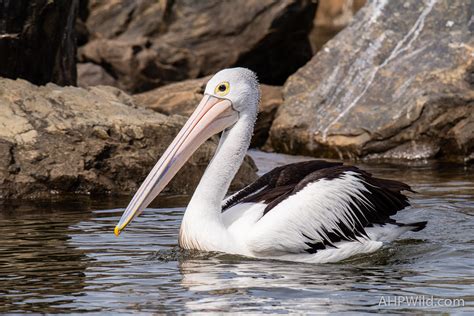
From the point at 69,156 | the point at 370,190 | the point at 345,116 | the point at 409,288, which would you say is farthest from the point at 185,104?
the point at 409,288

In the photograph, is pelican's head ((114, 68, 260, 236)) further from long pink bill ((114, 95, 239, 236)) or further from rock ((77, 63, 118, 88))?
rock ((77, 63, 118, 88))

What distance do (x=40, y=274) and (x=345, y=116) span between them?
689 cm

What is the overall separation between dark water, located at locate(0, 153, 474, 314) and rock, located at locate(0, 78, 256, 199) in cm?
60

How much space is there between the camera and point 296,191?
7.10 m

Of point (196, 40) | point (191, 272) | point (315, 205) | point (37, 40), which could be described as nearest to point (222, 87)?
point (315, 205)

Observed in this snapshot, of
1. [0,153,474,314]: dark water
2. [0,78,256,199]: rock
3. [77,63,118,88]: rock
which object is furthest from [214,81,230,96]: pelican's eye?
[77,63,118,88]: rock

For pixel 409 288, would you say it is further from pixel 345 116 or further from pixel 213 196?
pixel 345 116

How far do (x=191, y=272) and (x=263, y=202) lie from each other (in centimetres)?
83

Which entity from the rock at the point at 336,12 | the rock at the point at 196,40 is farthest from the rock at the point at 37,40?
the rock at the point at 336,12

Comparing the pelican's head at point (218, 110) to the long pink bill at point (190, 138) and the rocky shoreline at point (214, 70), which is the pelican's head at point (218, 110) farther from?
the rocky shoreline at point (214, 70)

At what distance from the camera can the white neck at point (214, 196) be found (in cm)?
693

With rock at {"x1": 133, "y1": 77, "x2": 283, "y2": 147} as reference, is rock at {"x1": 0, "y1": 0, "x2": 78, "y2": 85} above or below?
above

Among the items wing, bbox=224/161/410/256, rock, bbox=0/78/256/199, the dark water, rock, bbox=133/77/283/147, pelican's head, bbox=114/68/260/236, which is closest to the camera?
the dark water

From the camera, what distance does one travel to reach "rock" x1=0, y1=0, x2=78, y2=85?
1060 centimetres
